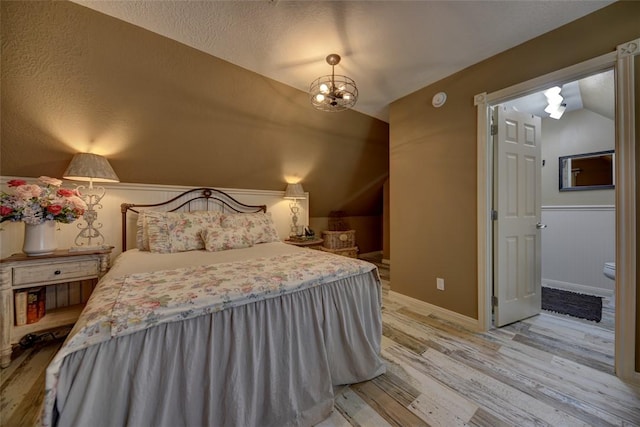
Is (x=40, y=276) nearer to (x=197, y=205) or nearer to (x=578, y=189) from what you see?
(x=197, y=205)

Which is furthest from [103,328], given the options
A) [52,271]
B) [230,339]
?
[52,271]

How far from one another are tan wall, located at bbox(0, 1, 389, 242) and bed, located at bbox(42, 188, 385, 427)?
1.26 meters

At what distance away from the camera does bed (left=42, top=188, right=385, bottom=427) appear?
Answer: 0.85 meters

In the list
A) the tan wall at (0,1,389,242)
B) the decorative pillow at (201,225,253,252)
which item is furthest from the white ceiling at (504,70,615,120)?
the decorative pillow at (201,225,253,252)

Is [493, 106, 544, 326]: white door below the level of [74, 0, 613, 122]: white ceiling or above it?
below

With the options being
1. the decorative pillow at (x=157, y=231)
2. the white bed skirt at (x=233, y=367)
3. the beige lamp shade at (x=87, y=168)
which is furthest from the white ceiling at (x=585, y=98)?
the beige lamp shade at (x=87, y=168)

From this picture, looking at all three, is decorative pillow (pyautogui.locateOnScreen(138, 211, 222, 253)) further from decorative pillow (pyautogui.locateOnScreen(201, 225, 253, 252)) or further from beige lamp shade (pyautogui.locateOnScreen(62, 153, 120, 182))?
beige lamp shade (pyautogui.locateOnScreen(62, 153, 120, 182))

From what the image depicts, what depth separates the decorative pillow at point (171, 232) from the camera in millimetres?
2156

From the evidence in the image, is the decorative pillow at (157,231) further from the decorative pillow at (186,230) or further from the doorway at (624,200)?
the doorway at (624,200)

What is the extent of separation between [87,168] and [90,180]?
25 centimetres

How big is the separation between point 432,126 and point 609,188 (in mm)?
2596

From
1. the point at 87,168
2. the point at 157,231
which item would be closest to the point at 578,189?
the point at 157,231

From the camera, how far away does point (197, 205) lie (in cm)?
296

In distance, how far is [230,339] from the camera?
110 cm
